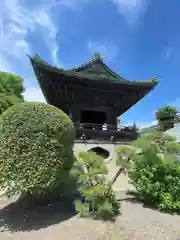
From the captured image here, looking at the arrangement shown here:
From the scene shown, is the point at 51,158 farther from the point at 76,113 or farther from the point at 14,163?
the point at 76,113

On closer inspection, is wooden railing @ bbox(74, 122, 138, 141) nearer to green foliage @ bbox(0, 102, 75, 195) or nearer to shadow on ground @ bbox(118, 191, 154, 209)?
shadow on ground @ bbox(118, 191, 154, 209)

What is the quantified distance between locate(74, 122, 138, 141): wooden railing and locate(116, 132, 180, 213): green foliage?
15.6 feet

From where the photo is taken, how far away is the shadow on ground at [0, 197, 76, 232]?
24.2 ft

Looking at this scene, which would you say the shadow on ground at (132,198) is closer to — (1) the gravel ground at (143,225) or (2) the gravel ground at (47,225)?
(1) the gravel ground at (143,225)

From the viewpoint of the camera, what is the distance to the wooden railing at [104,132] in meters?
13.4

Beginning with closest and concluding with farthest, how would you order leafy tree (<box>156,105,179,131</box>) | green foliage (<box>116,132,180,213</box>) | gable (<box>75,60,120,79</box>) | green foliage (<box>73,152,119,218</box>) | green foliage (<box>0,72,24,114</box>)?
1. green foliage (<box>73,152,119,218</box>)
2. green foliage (<box>116,132,180,213</box>)
3. green foliage (<box>0,72,24,114</box>)
4. gable (<box>75,60,120,79</box>)
5. leafy tree (<box>156,105,179,131</box>)

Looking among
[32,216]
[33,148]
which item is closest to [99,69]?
[33,148]

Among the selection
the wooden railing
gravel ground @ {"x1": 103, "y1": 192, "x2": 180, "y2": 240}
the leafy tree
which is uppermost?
the leafy tree

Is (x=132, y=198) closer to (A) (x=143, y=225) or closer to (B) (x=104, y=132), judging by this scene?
(A) (x=143, y=225)

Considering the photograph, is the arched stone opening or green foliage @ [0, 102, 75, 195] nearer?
green foliage @ [0, 102, 75, 195]

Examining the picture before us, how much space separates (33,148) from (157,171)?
449cm

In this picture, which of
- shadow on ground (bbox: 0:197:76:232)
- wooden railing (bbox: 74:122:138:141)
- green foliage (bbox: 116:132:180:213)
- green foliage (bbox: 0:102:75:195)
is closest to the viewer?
green foliage (bbox: 0:102:75:195)

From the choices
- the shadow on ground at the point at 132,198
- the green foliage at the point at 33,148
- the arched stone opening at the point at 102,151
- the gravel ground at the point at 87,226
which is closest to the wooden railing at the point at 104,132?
the arched stone opening at the point at 102,151

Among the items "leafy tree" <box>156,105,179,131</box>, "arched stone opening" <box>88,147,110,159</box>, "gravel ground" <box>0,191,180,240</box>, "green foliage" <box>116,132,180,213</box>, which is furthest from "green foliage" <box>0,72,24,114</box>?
"leafy tree" <box>156,105,179,131</box>
